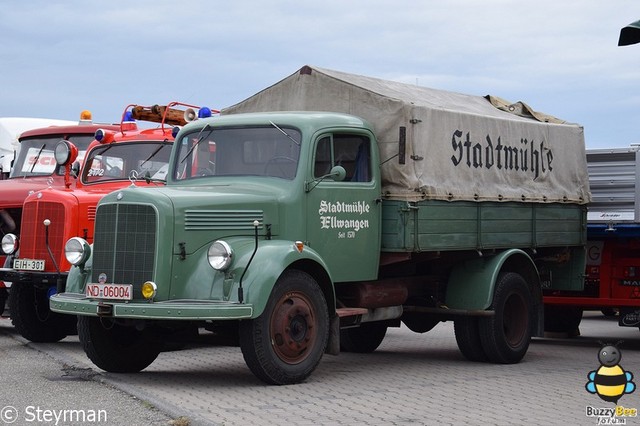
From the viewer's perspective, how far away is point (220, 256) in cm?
916

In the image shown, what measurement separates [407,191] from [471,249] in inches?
49.5

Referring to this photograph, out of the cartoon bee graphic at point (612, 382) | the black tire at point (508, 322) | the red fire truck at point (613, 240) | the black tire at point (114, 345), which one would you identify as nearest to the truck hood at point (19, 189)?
the black tire at point (114, 345)

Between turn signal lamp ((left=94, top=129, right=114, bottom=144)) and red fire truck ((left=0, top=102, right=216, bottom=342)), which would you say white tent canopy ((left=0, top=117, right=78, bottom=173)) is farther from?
turn signal lamp ((left=94, top=129, right=114, bottom=144))

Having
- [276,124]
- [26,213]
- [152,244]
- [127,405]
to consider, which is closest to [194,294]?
[152,244]

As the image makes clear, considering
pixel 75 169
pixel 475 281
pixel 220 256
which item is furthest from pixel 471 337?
pixel 75 169

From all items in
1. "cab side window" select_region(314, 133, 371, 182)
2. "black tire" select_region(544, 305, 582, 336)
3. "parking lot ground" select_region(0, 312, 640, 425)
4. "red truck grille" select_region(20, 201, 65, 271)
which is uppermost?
"cab side window" select_region(314, 133, 371, 182)

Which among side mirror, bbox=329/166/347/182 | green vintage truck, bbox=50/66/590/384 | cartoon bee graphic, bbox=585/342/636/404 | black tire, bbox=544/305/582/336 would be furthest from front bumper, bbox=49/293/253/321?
black tire, bbox=544/305/582/336

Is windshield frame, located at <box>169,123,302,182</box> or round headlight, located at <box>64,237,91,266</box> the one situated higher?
windshield frame, located at <box>169,123,302,182</box>

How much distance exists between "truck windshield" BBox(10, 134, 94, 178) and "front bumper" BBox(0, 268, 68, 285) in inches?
85.2

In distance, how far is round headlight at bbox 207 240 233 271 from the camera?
29.9 ft

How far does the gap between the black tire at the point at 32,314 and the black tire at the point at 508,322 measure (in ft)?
16.5

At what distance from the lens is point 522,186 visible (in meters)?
12.9

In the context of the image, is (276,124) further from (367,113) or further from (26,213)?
(26,213)

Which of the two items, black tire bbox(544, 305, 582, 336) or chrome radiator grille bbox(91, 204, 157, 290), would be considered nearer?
chrome radiator grille bbox(91, 204, 157, 290)
